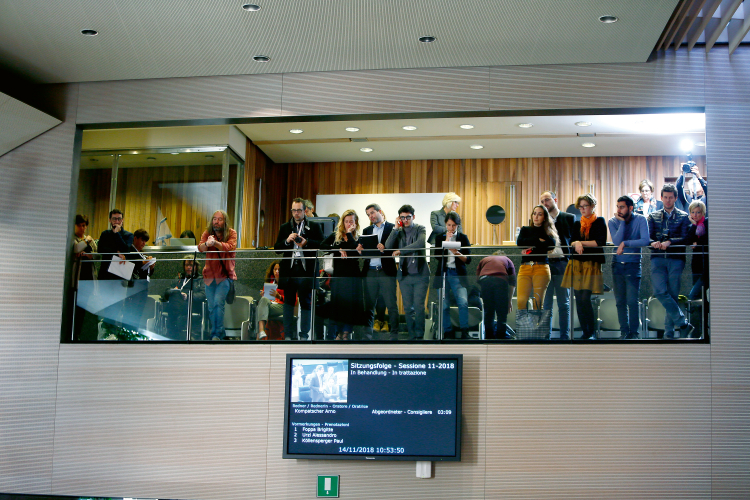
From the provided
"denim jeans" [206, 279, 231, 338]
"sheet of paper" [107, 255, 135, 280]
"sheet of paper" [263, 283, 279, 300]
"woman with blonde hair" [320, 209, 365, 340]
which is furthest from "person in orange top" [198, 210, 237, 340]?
"woman with blonde hair" [320, 209, 365, 340]

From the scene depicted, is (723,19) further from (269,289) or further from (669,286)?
(269,289)

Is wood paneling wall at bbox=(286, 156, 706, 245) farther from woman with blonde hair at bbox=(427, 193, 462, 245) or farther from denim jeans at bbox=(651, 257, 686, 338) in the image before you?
denim jeans at bbox=(651, 257, 686, 338)

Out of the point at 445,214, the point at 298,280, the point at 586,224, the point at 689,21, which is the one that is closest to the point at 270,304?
the point at 298,280

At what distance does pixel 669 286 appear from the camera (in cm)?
666

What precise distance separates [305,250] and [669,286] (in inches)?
141

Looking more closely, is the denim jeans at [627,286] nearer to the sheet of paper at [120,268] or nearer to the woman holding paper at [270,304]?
the woman holding paper at [270,304]

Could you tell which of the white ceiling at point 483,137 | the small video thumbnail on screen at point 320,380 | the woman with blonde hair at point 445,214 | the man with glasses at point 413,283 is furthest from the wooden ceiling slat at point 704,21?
the small video thumbnail on screen at point 320,380

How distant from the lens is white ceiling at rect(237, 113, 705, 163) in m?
10.2

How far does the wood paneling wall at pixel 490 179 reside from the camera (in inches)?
453

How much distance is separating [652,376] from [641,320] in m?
0.54

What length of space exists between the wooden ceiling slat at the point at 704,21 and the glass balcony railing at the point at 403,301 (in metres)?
1.99

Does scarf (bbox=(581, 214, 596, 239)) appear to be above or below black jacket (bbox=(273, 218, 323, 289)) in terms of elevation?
above

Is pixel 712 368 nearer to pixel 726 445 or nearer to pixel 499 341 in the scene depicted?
pixel 726 445

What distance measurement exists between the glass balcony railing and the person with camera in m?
0.01
